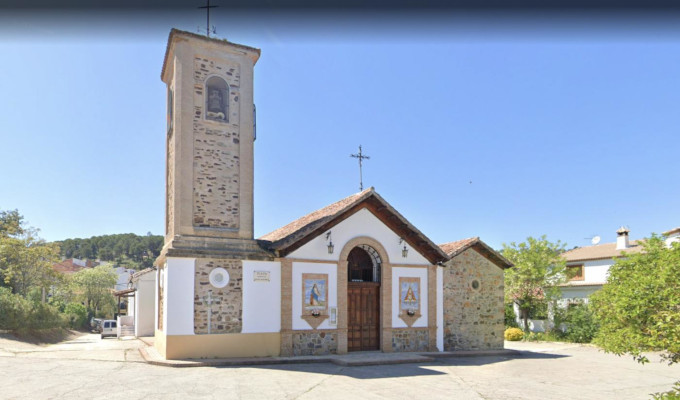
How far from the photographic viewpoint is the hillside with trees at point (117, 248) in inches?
3728

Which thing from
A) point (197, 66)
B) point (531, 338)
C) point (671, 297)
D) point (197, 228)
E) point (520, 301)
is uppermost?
point (197, 66)

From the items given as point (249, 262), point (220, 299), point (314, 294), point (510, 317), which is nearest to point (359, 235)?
point (314, 294)

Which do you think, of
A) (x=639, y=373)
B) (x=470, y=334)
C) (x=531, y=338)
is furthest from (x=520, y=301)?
(x=639, y=373)

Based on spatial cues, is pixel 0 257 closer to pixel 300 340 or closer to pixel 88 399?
pixel 300 340

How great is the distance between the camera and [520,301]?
97.0 ft

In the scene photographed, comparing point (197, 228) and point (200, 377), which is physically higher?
point (197, 228)

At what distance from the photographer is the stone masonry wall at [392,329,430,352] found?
19295 millimetres

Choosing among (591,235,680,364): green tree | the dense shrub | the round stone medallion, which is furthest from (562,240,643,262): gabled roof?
the dense shrub

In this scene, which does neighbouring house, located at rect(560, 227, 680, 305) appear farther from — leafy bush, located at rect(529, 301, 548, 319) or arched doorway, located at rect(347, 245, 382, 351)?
arched doorway, located at rect(347, 245, 382, 351)

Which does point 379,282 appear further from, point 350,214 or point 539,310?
point 539,310

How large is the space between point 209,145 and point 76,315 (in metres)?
25.9

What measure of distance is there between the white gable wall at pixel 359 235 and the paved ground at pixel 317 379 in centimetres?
386

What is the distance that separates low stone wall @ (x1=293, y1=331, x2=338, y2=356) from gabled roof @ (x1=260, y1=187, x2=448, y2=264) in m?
2.81

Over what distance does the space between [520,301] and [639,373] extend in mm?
13330
